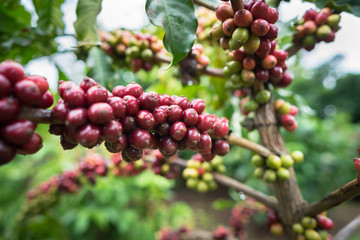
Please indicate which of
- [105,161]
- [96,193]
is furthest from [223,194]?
[105,161]

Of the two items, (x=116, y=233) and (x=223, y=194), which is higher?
(x=116, y=233)

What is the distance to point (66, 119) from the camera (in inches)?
20.1

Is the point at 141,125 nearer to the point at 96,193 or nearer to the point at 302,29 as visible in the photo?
the point at 302,29

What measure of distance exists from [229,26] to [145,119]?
1.39 ft

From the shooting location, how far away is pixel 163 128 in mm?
656

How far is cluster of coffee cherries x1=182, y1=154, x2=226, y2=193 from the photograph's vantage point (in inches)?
52.5

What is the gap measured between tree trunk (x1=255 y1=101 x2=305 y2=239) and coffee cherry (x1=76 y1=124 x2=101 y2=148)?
802mm

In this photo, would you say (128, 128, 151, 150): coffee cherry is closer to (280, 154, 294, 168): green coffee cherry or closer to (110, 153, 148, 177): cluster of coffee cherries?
(280, 154, 294, 168): green coffee cherry

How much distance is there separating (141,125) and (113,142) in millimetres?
86

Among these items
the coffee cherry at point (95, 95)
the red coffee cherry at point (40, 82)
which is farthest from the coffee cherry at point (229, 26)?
the red coffee cherry at point (40, 82)

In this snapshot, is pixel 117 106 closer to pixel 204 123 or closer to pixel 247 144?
pixel 204 123

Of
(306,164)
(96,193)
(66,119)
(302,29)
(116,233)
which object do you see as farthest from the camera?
(306,164)

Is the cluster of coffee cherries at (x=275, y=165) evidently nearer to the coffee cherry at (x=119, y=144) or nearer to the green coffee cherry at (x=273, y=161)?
the green coffee cherry at (x=273, y=161)

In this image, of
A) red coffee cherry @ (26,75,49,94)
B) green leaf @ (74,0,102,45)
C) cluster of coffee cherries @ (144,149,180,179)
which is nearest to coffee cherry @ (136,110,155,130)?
red coffee cherry @ (26,75,49,94)
